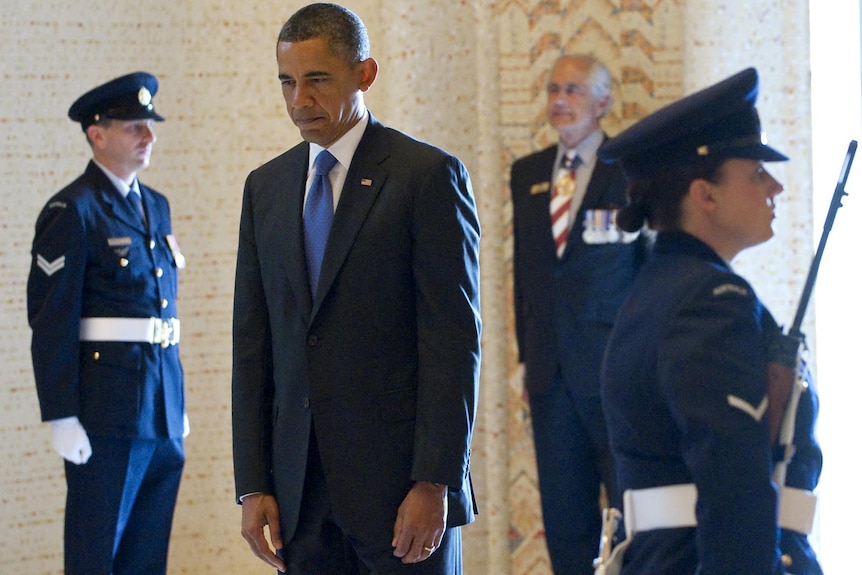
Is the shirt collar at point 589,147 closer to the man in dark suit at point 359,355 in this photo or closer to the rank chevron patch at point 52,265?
the rank chevron patch at point 52,265

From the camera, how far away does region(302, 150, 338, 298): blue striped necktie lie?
7.25 ft

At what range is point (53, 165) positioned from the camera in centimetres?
469

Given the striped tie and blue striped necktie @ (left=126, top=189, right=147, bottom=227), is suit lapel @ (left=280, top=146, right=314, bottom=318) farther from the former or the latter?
the striped tie

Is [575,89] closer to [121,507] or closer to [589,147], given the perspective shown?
[589,147]

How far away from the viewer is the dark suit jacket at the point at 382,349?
212 centimetres

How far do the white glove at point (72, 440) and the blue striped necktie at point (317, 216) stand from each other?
1.72 m

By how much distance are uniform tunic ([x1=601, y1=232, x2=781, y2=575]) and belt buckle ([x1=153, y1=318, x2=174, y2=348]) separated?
2.17m

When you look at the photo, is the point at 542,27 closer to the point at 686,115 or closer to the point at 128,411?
the point at 128,411

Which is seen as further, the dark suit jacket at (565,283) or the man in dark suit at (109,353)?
the dark suit jacket at (565,283)

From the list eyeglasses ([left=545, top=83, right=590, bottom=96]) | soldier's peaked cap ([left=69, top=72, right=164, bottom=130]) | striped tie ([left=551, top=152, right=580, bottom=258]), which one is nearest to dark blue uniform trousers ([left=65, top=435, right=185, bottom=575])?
soldier's peaked cap ([left=69, top=72, right=164, bottom=130])

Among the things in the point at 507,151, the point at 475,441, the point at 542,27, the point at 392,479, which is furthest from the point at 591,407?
the point at 392,479

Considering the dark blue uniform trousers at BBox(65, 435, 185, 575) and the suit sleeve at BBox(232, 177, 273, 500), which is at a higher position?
the suit sleeve at BBox(232, 177, 273, 500)

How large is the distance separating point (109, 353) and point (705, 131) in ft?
7.69

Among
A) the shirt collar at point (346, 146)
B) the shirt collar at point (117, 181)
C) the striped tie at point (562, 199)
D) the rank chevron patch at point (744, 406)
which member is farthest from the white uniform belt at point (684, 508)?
the shirt collar at point (117, 181)
